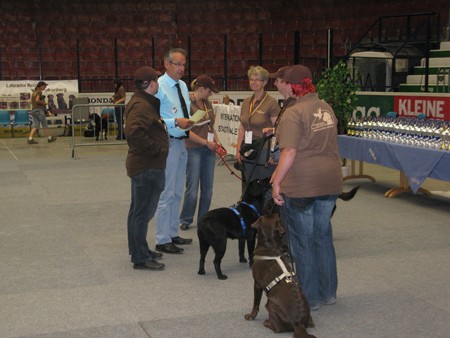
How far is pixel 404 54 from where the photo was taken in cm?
1413

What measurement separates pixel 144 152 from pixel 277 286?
5.36ft

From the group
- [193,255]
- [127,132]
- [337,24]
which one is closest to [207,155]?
[193,255]

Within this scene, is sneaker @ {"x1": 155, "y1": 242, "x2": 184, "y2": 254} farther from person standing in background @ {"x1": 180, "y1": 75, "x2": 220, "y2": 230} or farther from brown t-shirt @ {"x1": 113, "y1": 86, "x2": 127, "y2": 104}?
brown t-shirt @ {"x1": 113, "y1": 86, "x2": 127, "y2": 104}

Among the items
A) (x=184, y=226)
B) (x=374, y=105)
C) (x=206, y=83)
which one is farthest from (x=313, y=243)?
(x=374, y=105)

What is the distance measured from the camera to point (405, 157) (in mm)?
6996

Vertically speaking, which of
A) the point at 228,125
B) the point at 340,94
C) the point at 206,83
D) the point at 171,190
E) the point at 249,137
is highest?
the point at 206,83

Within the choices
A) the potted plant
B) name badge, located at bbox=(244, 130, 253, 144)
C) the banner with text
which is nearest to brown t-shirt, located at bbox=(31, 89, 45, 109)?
the banner with text

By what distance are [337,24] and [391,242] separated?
13786 millimetres

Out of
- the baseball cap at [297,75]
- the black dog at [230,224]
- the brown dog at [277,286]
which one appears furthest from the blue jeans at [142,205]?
Result: the baseball cap at [297,75]

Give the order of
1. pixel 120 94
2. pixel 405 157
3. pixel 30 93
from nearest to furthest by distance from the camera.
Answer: pixel 405 157 < pixel 120 94 < pixel 30 93

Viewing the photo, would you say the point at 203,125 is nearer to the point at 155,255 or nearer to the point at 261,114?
the point at 261,114

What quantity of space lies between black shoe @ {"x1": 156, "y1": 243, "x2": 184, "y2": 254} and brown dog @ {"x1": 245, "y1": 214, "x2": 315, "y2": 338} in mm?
1630

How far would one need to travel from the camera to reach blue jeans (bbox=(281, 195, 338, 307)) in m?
3.86

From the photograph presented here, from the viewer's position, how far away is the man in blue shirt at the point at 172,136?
520cm
